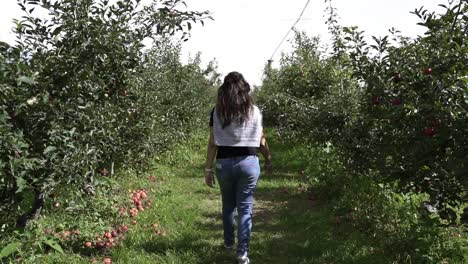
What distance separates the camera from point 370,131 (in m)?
5.08

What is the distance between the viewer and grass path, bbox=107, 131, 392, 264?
440 cm

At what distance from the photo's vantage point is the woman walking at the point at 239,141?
4.02 m

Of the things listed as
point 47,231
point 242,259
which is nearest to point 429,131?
point 242,259

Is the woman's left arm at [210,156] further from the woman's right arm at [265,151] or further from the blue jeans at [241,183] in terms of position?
the woman's right arm at [265,151]

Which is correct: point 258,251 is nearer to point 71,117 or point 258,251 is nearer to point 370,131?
point 370,131

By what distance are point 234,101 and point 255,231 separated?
2.01 m

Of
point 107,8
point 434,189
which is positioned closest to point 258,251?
point 434,189

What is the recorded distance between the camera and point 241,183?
4078mm

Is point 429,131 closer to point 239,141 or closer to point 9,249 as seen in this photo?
point 239,141

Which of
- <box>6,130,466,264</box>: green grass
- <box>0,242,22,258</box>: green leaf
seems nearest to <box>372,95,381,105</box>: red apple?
<box>6,130,466,264</box>: green grass

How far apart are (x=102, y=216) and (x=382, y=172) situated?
8.75 feet

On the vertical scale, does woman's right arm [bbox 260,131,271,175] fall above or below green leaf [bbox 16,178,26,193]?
above

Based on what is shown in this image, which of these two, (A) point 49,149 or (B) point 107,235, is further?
(B) point 107,235

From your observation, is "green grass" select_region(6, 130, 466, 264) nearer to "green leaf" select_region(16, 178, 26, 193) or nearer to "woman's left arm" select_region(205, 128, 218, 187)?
"woman's left arm" select_region(205, 128, 218, 187)
